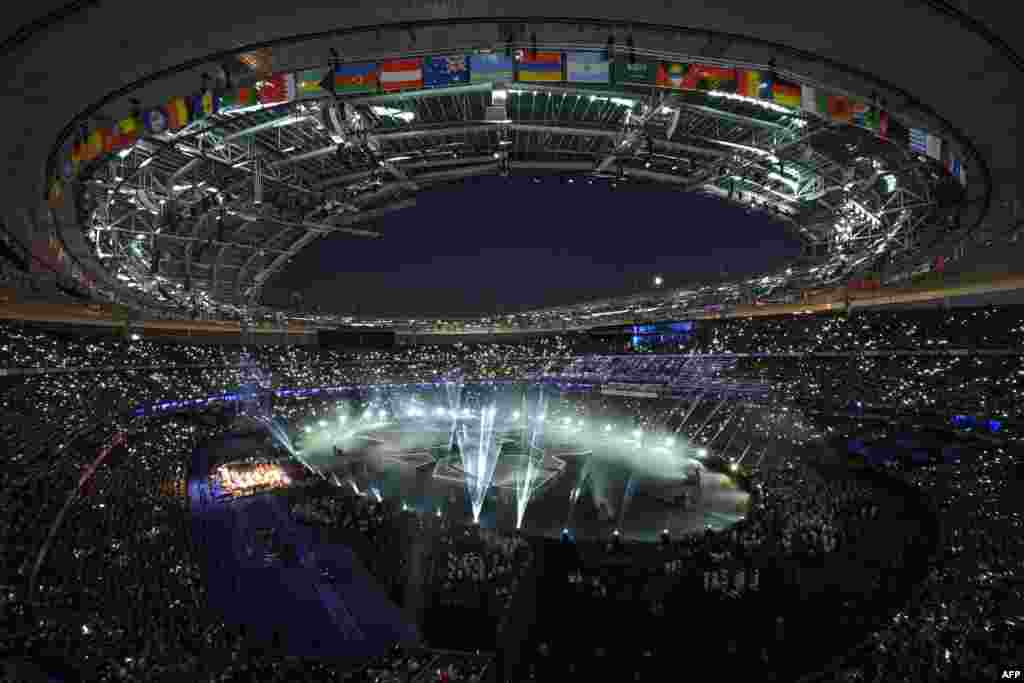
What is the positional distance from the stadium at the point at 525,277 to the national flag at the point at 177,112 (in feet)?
0.12

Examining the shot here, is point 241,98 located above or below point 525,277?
above

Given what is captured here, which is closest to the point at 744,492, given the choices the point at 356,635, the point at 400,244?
the point at 356,635

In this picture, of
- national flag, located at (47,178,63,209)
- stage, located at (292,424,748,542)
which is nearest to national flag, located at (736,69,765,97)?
national flag, located at (47,178,63,209)

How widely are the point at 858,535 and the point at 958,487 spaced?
364 centimetres

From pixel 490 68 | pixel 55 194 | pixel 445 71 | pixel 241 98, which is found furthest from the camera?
pixel 55 194

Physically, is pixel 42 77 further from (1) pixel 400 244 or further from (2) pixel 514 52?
(1) pixel 400 244

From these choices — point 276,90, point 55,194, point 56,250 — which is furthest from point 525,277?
point 276,90

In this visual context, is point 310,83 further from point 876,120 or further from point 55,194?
point 876,120

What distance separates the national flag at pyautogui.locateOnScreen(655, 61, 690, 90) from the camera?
19.9 feet

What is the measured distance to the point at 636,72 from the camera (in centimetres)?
604

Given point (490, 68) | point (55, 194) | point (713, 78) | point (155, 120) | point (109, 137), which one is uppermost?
point (713, 78)

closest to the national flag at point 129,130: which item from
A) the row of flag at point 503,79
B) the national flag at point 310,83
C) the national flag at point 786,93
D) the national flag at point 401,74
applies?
the row of flag at point 503,79

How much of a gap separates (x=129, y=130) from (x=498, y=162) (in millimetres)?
6443

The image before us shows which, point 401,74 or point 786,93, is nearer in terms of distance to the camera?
point 401,74
